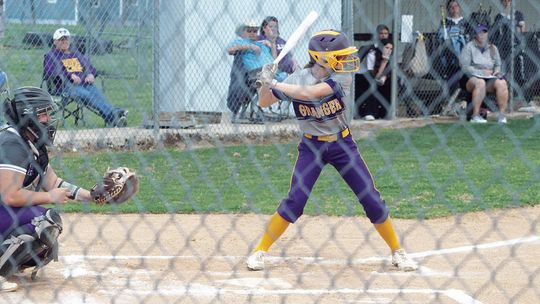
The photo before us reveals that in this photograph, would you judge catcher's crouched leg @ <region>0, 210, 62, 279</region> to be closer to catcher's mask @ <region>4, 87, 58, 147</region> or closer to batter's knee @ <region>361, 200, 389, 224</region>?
catcher's mask @ <region>4, 87, 58, 147</region>

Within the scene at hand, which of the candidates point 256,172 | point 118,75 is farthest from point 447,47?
point 118,75

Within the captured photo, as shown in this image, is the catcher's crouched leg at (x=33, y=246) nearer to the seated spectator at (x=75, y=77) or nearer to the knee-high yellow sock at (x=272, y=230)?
the knee-high yellow sock at (x=272, y=230)

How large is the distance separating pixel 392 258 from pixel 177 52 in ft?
18.9

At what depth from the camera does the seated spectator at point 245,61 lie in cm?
1066

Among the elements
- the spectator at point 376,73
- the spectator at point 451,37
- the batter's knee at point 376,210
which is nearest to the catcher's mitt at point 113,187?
the batter's knee at point 376,210

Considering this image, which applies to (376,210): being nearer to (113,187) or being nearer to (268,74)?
(268,74)

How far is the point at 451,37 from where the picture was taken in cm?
1153

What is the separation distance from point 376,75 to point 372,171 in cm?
155

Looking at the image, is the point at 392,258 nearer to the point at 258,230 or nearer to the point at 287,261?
the point at 287,261

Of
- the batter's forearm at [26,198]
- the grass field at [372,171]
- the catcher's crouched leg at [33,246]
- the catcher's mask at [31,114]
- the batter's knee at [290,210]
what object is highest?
the catcher's mask at [31,114]

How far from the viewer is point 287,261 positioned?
668 centimetres

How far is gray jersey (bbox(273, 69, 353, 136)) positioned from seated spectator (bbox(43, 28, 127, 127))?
4081mm

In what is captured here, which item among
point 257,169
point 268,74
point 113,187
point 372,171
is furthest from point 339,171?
point 257,169

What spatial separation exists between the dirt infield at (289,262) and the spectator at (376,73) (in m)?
1.98
